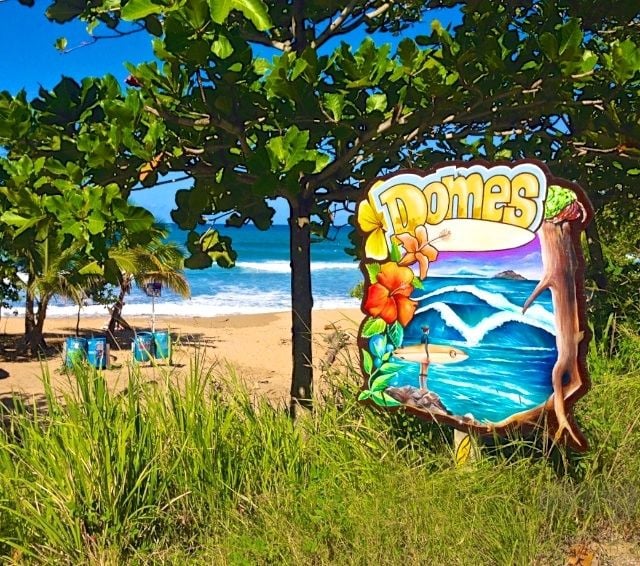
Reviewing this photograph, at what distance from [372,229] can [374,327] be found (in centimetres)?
54

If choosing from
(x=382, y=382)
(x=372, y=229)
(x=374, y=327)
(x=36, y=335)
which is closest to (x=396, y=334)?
(x=374, y=327)

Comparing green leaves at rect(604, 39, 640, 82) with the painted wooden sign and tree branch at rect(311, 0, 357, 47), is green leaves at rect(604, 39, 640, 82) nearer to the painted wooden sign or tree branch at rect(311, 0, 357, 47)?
the painted wooden sign

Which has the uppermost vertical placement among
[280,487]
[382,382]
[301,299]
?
[301,299]

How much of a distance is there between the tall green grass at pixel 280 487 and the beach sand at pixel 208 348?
606 millimetres

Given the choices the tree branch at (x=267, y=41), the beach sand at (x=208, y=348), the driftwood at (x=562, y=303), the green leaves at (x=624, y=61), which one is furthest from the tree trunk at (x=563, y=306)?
the tree branch at (x=267, y=41)

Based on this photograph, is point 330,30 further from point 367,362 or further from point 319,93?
point 367,362

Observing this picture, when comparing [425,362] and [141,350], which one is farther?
[141,350]

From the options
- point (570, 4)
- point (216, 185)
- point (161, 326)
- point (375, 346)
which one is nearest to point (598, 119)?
point (570, 4)

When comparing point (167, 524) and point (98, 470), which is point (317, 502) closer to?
point (167, 524)

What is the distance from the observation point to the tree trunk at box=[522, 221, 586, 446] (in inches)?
138

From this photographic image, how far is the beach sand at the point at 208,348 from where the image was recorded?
10645 mm

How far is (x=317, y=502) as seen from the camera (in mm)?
3293

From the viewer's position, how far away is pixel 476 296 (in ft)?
12.1

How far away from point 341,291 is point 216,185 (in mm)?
37699
